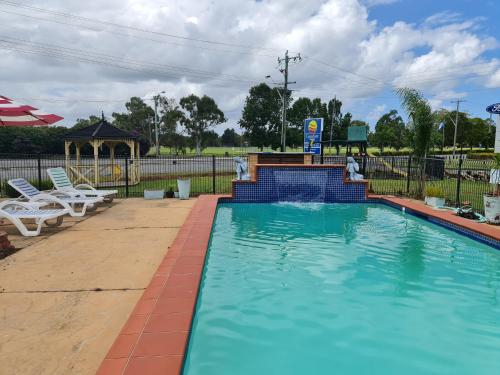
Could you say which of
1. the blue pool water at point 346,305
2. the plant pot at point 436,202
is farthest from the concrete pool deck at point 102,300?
the plant pot at point 436,202

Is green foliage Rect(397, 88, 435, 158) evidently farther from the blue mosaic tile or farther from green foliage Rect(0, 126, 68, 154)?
green foliage Rect(0, 126, 68, 154)

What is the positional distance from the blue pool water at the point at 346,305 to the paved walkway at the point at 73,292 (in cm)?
84

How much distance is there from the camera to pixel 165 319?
3.42 m

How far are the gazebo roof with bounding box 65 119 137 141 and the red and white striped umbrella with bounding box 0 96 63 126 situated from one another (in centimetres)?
885

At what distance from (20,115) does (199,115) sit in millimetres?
62855

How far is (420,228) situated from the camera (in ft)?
Result: 29.1

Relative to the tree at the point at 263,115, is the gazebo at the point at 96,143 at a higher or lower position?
lower

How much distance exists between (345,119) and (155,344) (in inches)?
2852

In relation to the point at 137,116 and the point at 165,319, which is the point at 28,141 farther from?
the point at 165,319

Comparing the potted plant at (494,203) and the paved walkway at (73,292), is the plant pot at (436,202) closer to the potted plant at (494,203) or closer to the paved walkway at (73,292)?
the potted plant at (494,203)

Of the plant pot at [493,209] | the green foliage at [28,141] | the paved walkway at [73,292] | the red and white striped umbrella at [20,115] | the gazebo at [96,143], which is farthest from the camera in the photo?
the green foliage at [28,141]

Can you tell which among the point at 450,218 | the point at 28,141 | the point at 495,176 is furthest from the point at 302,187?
the point at 28,141

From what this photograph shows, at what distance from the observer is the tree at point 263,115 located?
213 ft

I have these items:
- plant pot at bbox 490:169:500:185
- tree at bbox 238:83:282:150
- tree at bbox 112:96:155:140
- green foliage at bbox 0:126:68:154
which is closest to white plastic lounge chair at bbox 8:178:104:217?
plant pot at bbox 490:169:500:185
